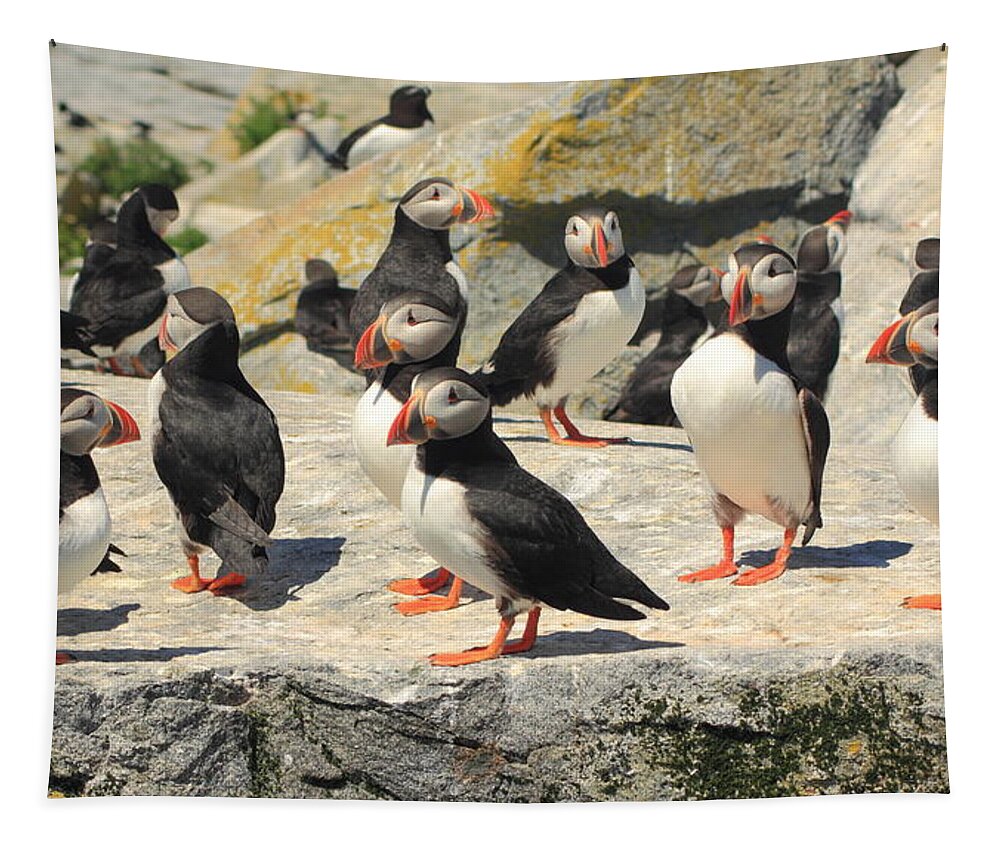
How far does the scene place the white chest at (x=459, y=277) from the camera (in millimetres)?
4922

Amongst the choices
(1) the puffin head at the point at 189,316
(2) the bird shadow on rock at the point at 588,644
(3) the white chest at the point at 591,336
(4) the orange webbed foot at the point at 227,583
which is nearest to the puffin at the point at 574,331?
(3) the white chest at the point at 591,336

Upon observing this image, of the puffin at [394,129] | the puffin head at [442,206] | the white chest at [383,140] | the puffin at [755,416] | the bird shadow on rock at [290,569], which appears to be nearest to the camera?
the puffin at [755,416]

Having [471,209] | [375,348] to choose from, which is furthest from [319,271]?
[375,348]

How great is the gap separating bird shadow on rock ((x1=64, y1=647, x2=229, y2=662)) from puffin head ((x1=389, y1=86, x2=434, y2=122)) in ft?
6.73

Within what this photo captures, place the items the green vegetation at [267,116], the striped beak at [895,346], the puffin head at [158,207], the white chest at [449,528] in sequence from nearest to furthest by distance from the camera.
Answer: the white chest at [449,528], the striped beak at [895,346], the puffin head at [158,207], the green vegetation at [267,116]

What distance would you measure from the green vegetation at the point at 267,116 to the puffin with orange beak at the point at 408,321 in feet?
2.86

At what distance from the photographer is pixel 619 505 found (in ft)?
15.8

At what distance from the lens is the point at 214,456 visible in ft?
15.2

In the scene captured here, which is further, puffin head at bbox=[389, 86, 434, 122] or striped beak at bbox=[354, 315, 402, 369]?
puffin head at bbox=[389, 86, 434, 122]

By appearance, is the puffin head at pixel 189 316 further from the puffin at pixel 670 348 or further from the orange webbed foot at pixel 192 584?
the puffin at pixel 670 348

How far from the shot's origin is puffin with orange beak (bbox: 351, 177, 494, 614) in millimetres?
4609

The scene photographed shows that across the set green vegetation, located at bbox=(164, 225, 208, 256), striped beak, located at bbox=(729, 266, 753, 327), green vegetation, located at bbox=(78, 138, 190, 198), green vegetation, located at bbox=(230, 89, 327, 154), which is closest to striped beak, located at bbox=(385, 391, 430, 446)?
striped beak, located at bbox=(729, 266, 753, 327)

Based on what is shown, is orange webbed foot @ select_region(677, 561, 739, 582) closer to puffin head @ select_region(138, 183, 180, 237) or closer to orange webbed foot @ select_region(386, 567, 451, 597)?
orange webbed foot @ select_region(386, 567, 451, 597)

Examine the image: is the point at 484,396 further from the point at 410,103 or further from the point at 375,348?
the point at 410,103
